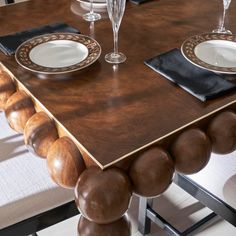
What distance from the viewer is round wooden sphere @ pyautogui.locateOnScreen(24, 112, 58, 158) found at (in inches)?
33.1

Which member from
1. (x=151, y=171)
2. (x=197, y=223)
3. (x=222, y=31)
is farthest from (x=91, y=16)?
(x=197, y=223)

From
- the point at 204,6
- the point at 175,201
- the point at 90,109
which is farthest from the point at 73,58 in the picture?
the point at 175,201

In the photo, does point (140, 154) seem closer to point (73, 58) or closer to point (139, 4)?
point (73, 58)

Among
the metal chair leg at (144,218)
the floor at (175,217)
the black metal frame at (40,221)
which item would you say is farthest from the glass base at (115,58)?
the floor at (175,217)

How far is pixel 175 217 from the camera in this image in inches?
62.7

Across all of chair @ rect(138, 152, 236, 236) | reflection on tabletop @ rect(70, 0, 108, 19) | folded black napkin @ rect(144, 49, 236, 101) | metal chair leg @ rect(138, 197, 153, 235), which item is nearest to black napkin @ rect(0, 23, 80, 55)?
reflection on tabletop @ rect(70, 0, 108, 19)

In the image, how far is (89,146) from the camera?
2.44ft

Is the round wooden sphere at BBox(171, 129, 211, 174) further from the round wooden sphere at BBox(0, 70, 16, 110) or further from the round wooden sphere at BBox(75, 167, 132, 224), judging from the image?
the round wooden sphere at BBox(0, 70, 16, 110)

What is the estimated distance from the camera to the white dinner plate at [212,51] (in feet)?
3.14

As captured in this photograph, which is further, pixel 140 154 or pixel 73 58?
pixel 73 58

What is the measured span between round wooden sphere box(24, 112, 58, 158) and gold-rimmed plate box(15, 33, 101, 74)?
0.12m

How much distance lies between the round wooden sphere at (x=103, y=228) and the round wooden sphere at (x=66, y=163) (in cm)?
8

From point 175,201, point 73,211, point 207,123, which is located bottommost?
point 175,201

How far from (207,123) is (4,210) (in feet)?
1.69
